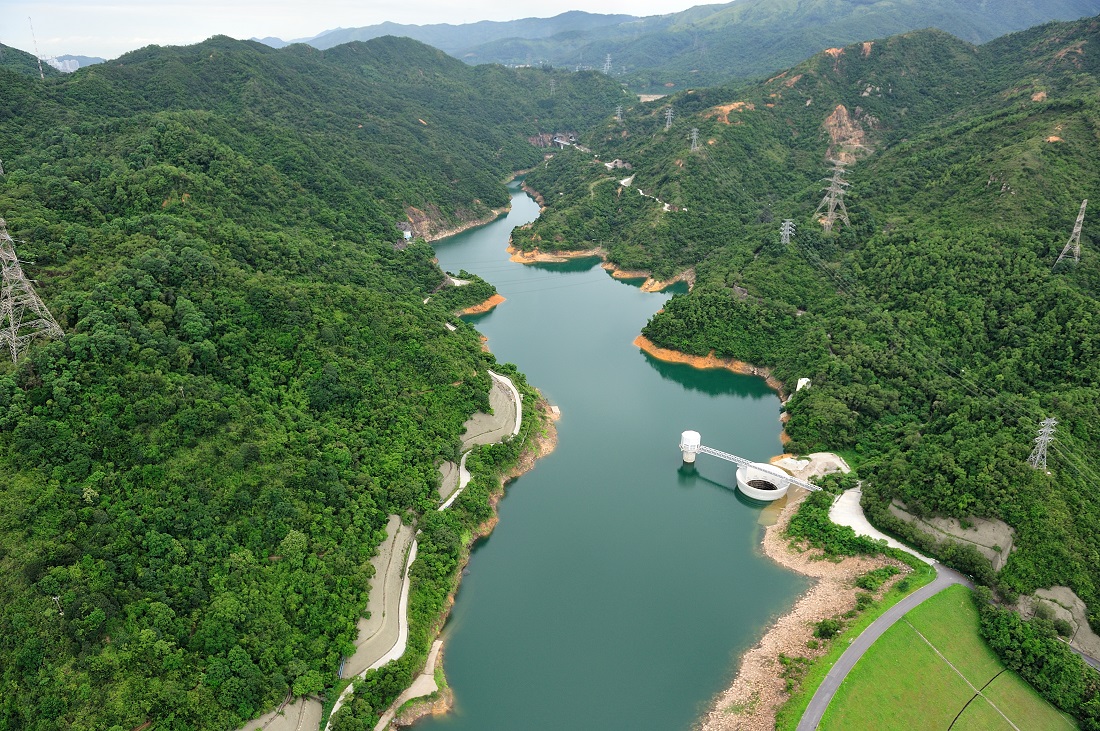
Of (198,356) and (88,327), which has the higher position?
(88,327)

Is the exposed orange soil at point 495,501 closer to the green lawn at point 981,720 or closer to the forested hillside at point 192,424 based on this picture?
the forested hillside at point 192,424

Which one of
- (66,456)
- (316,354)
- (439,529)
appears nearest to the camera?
(66,456)

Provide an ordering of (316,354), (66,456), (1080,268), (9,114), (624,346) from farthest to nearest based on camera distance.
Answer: (624,346) → (9,114) → (1080,268) → (316,354) → (66,456)

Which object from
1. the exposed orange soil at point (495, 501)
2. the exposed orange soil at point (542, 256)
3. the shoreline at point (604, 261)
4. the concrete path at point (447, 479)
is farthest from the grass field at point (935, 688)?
the exposed orange soil at point (542, 256)

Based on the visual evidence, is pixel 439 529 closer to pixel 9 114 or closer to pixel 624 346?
pixel 624 346

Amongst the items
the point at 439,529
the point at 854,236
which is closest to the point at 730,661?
the point at 439,529

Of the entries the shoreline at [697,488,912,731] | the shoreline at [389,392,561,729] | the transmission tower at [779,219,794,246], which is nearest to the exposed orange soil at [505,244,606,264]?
the transmission tower at [779,219,794,246]

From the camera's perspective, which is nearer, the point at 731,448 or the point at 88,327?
the point at 88,327

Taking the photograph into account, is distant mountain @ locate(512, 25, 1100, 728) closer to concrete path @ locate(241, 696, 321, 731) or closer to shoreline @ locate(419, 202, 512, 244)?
shoreline @ locate(419, 202, 512, 244)
